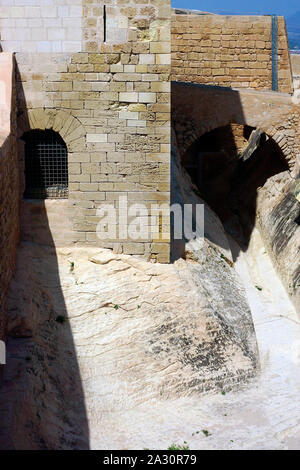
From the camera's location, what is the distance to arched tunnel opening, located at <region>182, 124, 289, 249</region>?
54.3ft

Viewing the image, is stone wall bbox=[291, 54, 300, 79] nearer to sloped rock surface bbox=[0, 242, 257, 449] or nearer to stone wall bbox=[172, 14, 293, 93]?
stone wall bbox=[172, 14, 293, 93]

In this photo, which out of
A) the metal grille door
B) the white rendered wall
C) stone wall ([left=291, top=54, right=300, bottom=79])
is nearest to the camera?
the white rendered wall

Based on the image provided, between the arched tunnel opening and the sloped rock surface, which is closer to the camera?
the sloped rock surface

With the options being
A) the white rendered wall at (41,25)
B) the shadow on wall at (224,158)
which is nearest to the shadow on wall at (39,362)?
the white rendered wall at (41,25)

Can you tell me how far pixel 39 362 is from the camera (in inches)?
366

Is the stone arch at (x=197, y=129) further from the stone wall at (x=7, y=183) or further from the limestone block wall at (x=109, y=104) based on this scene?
the stone wall at (x=7, y=183)

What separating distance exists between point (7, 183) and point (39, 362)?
8.43 ft

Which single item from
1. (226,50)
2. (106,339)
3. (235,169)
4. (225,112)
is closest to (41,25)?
(106,339)

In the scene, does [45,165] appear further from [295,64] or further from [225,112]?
[295,64]

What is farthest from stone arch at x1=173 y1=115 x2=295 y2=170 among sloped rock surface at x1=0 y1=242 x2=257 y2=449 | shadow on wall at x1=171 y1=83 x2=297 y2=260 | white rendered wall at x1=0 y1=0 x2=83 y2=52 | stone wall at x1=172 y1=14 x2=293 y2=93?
white rendered wall at x1=0 y1=0 x2=83 y2=52

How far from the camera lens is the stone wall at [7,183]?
30.0 feet

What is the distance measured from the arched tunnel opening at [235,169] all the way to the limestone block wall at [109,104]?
17.3 feet

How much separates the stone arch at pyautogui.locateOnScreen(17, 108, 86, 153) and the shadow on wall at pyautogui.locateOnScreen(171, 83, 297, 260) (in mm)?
2534

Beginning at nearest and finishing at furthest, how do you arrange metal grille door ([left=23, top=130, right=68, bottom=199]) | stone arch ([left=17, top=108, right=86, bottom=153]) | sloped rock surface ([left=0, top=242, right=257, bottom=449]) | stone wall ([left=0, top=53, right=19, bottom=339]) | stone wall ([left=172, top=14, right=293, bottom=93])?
sloped rock surface ([left=0, top=242, right=257, bottom=449]), stone wall ([left=0, top=53, right=19, bottom=339]), stone arch ([left=17, top=108, right=86, bottom=153]), metal grille door ([left=23, top=130, right=68, bottom=199]), stone wall ([left=172, top=14, right=293, bottom=93])
